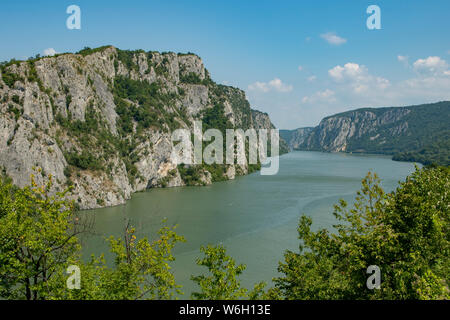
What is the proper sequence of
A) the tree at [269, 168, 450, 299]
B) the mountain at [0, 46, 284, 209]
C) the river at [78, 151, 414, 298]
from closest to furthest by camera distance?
1. the tree at [269, 168, 450, 299]
2. the river at [78, 151, 414, 298]
3. the mountain at [0, 46, 284, 209]

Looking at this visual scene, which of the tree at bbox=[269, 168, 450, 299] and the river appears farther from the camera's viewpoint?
the river

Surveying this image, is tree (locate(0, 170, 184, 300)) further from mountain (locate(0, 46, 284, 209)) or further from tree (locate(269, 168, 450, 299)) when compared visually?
mountain (locate(0, 46, 284, 209))

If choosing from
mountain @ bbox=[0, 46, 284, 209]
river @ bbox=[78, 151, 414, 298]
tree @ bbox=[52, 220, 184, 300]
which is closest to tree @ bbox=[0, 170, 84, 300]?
tree @ bbox=[52, 220, 184, 300]

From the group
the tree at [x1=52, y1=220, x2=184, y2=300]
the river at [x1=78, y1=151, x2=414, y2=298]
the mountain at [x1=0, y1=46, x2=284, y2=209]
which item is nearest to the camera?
the tree at [x1=52, y1=220, x2=184, y2=300]

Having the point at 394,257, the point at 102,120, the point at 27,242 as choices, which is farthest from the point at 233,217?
the point at 27,242

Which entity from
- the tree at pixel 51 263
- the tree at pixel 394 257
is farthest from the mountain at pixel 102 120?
the tree at pixel 394 257

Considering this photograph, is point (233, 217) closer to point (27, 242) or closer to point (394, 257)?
point (394, 257)

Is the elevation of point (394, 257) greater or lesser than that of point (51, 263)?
greater
